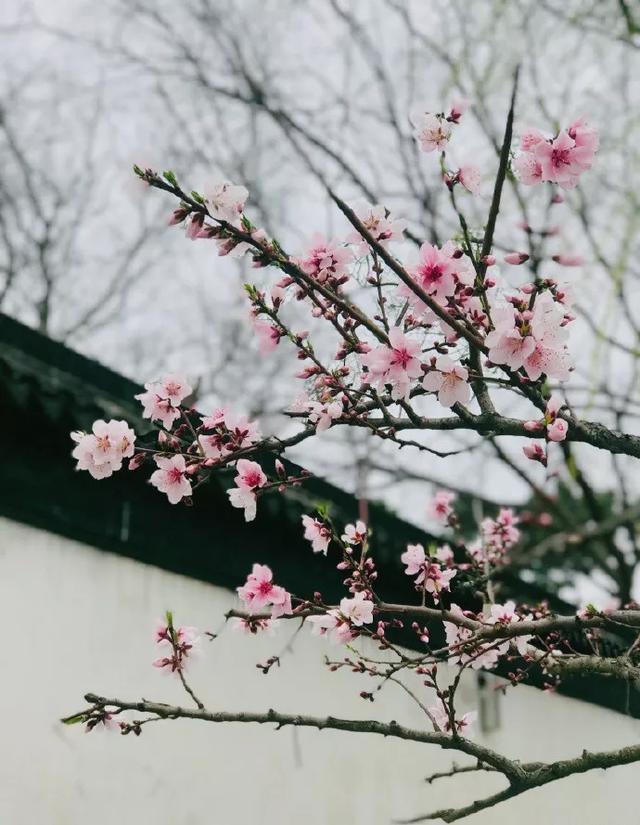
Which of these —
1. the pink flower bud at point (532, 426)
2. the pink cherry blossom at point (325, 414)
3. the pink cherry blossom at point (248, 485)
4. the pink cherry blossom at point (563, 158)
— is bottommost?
the pink cherry blossom at point (248, 485)

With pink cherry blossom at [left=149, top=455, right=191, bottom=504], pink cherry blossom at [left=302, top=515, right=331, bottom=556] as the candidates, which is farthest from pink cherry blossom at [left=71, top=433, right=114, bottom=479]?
pink cherry blossom at [left=302, top=515, right=331, bottom=556]

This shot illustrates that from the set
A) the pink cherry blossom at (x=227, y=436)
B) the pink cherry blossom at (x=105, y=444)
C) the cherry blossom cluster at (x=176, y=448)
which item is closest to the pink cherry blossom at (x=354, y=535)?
the cherry blossom cluster at (x=176, y=448)

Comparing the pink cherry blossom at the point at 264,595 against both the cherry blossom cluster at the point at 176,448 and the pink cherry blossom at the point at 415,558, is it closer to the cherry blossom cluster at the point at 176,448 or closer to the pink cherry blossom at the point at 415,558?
the cherry blossom cluster at the point at 176,448

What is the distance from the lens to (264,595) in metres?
2.74

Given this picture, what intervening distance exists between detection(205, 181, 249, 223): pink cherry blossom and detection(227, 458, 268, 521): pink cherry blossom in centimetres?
81

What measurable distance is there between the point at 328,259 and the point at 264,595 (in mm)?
1200

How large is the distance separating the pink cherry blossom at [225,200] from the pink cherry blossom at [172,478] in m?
0.83

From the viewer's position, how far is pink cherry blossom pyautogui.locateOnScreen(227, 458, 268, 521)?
8.30 ft

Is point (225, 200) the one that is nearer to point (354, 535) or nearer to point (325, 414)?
point (325, 414)

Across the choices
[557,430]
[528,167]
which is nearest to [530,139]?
[528,167]

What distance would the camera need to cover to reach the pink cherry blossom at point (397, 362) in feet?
7.20

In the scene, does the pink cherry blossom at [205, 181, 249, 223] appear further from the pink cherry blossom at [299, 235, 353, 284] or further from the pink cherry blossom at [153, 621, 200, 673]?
the pink cherry blossom at [153, 621, 200, 673]

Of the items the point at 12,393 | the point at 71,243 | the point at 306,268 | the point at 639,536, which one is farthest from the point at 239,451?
the point at 71,243

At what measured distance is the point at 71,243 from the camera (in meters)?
13.3
